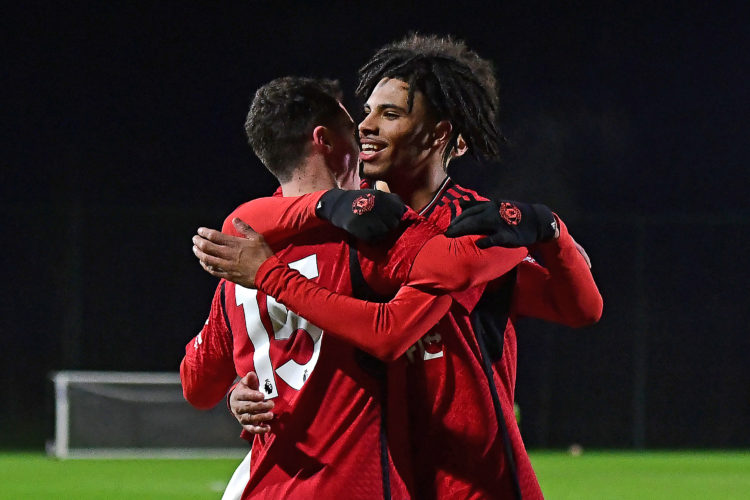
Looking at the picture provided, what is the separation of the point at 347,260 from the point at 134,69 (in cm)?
1259

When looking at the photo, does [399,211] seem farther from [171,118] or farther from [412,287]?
[171,118]

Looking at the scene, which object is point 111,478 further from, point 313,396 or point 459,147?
point 313,396

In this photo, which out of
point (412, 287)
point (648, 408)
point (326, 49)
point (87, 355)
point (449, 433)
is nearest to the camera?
point (412, 287)

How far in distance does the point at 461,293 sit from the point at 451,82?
22.0 inches

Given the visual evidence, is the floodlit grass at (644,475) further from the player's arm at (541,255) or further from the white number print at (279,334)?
the white number print at (279,334)

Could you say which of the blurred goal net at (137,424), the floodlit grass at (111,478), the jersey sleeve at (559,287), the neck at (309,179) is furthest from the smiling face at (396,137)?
the blurred goal net at (137,424)

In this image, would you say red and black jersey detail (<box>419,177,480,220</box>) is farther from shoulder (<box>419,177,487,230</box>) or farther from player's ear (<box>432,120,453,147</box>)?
player's ear (<box>432,120,453,147</box>)

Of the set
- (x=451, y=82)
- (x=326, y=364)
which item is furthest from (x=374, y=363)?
(x=451, y=82)

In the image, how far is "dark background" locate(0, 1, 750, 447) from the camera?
13062 millimetres

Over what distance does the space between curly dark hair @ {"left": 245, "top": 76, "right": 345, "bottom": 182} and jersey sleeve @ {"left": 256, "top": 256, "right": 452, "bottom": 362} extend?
0.41m

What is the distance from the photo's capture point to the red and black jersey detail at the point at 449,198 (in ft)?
8.76

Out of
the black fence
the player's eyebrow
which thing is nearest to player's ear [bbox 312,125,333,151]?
the player's eyebrow

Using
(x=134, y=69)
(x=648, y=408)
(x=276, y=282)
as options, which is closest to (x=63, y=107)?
(x=134, y=69)

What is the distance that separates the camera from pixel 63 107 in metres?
14.1
